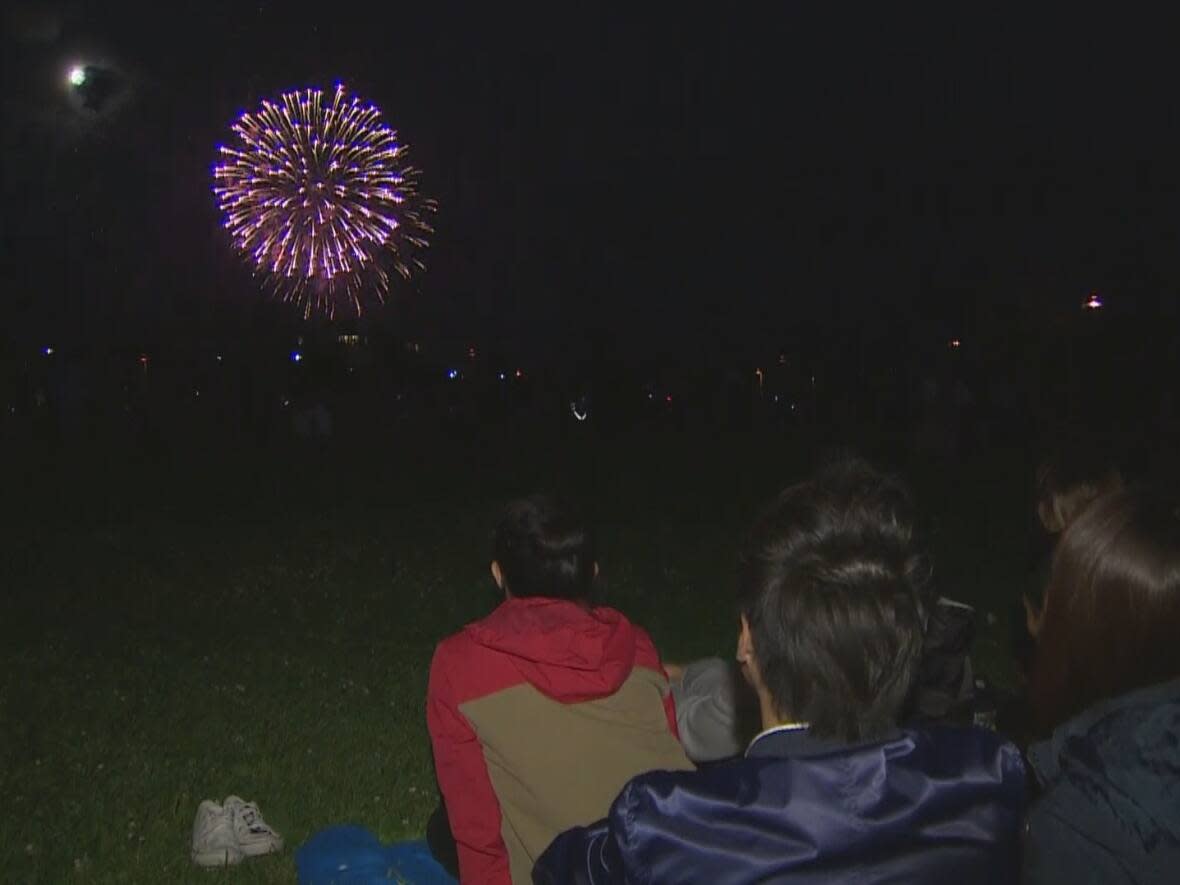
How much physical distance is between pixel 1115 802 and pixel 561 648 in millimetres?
1767

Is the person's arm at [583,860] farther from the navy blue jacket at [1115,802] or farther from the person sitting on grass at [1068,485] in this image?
the person sitting on grass at [1068,485]

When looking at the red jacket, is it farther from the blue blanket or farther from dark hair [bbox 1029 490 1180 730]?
dark hair [bbox 1029 490 1180 730]

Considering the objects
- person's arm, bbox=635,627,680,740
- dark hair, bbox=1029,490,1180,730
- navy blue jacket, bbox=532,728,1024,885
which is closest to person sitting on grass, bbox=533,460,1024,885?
navy blue jacket, bbox=532,728,1024,885

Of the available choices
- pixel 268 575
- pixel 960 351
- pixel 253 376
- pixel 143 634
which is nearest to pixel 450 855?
pixel 143 634

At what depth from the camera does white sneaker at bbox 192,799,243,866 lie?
5480 mm

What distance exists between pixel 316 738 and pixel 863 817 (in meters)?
5.83

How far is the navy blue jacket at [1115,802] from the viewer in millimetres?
1999

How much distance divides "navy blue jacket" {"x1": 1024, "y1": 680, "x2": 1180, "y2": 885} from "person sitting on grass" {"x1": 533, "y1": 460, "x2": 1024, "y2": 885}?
0.17m

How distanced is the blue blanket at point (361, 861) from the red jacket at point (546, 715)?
1172 mm

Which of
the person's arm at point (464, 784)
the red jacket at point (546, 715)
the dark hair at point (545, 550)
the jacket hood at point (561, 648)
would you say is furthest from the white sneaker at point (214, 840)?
the jacket hood at point (561, 648)

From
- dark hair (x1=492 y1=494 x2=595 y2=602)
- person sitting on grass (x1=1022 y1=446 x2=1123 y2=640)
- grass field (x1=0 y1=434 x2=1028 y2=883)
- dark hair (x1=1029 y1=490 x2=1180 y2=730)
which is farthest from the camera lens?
grass field (x1=0 y1=434 x2=1028 y2=883)

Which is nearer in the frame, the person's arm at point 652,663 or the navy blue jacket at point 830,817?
the navy blue jacket at point 830,817

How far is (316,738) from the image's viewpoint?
718 cm

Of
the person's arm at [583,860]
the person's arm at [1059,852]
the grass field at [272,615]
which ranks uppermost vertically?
the person's arm at [583,860]
